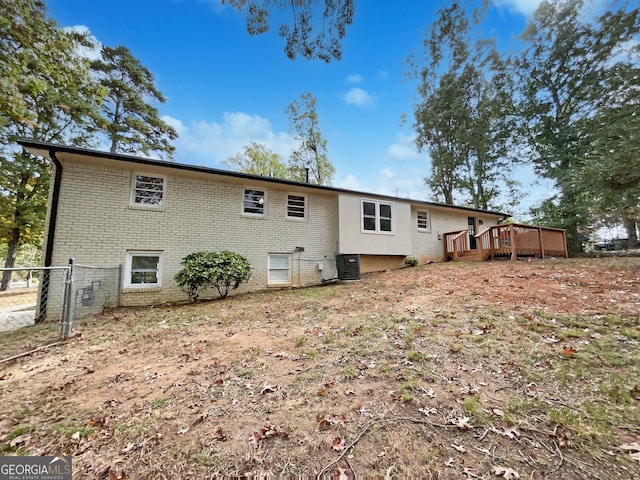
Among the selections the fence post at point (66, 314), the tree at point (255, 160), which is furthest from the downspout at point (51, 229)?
the tree at point (255, 160)

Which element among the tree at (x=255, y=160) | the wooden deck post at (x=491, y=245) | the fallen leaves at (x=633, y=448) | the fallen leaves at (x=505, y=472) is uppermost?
the tree at (x=255, y=160)

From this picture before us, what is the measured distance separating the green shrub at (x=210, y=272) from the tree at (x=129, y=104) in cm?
1404

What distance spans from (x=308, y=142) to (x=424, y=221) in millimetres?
14144

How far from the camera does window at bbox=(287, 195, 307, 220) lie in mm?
10688

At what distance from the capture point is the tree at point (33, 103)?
5980 millimetres

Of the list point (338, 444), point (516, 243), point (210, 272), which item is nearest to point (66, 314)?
point (210, 272)

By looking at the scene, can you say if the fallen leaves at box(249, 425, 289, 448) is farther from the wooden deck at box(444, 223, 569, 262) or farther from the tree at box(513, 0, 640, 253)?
the tree at box(513, 0, 640, 253)

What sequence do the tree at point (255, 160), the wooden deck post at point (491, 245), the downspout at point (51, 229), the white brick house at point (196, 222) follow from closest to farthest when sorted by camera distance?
the downspout at point (51, 229), the white brick house at point (196, 222), the wooden deck post at point (491, 245), the tree at point (255, 160)

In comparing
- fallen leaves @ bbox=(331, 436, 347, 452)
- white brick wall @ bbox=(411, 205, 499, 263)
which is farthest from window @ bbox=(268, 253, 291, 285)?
fallen leaves @ bbox=(331, 436, 347, 452)

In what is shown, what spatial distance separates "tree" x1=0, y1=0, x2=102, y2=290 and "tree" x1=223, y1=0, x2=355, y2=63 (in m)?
5.94

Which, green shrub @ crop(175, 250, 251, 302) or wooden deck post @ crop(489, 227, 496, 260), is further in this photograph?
wooden deck post @ crop(489, 227, 496, 260)

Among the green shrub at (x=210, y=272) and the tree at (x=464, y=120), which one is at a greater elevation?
the tree at (x=464, y=120)

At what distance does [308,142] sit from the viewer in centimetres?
2384

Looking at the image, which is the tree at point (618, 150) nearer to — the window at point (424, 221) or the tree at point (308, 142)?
the window at point (424, 221)
